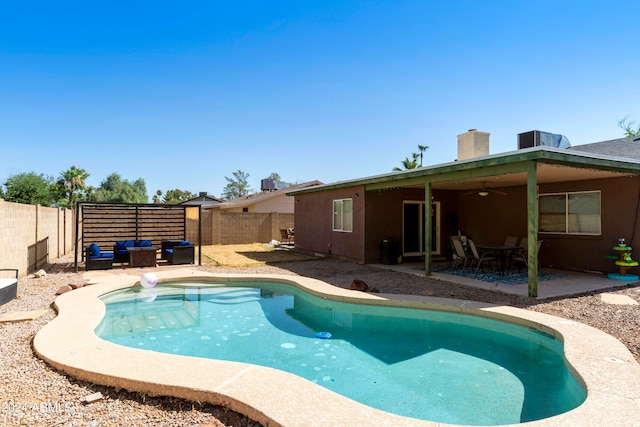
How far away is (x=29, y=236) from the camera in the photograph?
9562mm

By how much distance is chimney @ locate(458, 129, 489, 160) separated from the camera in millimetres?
10680

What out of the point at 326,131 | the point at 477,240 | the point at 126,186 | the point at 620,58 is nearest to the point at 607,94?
the point at 620,58

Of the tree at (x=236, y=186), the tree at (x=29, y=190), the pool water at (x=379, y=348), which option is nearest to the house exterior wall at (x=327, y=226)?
the pool water at (x=379, y=348)

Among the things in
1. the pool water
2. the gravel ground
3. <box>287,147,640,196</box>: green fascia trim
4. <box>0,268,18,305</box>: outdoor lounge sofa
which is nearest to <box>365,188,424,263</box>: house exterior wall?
<box>287,147,640,196</box>: green fascia trim

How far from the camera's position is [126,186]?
5216cm

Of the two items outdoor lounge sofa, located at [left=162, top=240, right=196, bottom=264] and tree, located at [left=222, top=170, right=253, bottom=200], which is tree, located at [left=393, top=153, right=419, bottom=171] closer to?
outdoor lounge sofa, located at [left=162, top=240, right=196, bottom=264]

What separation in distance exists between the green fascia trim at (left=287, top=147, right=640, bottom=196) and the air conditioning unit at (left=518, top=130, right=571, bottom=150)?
2909 millimetres

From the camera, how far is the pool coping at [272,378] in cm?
259

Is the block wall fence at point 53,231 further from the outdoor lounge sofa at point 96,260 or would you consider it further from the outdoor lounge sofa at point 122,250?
the outdoor lounge sofa at point 122,250

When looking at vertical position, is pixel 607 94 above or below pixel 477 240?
above

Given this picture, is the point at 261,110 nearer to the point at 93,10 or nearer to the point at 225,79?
the point at 225,79

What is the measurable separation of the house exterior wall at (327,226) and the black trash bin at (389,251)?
641mm

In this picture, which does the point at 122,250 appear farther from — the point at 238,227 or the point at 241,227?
the point at 241,227

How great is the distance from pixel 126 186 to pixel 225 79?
44.0 meters
